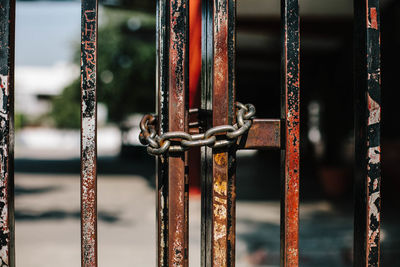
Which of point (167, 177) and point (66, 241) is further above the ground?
point (167, 177)

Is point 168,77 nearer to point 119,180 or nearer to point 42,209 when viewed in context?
point 42,209

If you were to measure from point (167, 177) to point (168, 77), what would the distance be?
0.28 metres

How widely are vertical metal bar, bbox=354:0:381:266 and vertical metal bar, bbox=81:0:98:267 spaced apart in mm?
755

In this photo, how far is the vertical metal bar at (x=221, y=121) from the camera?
1.07 meters

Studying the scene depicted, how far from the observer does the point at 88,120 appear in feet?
3.53

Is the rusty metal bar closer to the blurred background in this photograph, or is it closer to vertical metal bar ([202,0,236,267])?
vertical metal bar ([202,0,236,267])

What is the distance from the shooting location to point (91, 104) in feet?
3.51

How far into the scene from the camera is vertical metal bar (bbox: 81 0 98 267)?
1.07 m

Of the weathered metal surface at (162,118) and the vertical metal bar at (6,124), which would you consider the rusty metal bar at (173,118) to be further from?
the vertical metal bar at (6,124)

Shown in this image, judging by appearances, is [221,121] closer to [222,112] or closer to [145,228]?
[222,112]

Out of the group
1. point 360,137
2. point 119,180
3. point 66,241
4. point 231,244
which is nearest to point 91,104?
A: point 231,244

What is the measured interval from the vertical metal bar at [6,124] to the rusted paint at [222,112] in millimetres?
551

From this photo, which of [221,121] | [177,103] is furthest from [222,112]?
[177,103]

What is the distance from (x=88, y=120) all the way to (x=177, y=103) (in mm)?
248
